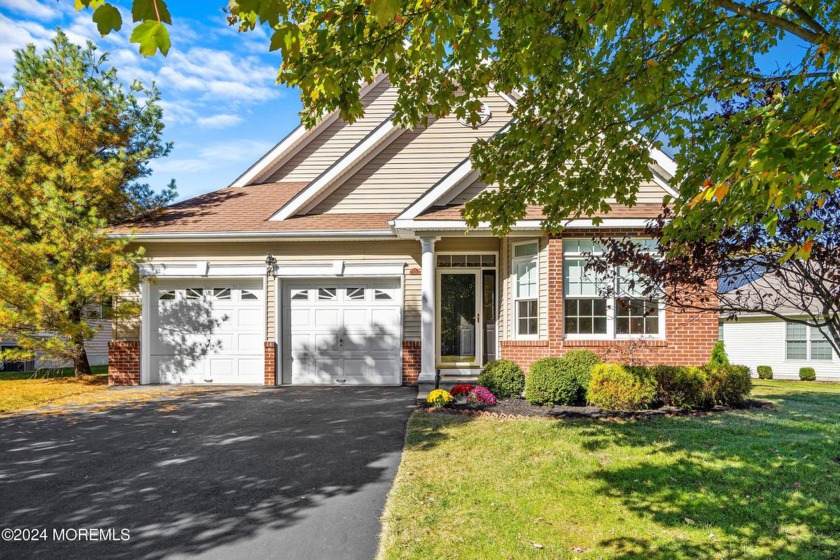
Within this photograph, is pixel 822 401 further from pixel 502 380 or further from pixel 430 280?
pixel 430 280

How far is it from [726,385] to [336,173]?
944cm

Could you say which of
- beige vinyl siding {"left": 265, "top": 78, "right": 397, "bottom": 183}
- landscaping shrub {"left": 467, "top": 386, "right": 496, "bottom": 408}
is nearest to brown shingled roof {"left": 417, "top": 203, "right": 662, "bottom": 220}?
landscaping shrub {"left": 467, "top": 386, "right": 496, "bottom": 408}

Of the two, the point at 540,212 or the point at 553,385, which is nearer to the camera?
the point at 553,385

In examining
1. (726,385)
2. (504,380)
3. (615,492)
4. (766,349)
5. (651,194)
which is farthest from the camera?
(766,349)

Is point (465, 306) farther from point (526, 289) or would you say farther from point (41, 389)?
point (41, 389)

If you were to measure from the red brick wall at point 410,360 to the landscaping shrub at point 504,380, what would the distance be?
86.6 inches

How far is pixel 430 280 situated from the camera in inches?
430

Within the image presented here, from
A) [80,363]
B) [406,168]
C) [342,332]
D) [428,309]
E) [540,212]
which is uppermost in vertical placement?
[406,168]

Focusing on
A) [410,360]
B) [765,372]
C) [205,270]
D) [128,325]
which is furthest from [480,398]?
[765,372]

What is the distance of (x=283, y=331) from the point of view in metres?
12.0

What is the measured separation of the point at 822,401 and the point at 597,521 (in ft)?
33.0

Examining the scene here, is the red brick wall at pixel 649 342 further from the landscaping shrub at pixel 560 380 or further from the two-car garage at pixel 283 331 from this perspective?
the two-car garage at pixel 283 331

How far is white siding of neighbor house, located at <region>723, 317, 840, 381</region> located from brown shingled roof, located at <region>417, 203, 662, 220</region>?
16.4m

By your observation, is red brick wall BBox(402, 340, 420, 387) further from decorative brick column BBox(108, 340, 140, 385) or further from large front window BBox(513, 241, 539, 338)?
decorative brick column BBox(108, 340, 140, 385)
